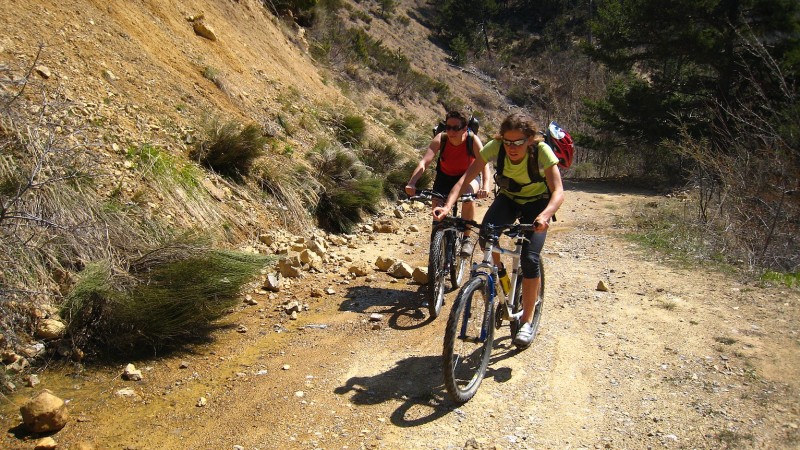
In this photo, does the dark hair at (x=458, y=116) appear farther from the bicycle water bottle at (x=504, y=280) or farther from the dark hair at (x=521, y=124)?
the bicycle water bottle at (x=504, y=280)

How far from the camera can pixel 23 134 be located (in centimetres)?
547

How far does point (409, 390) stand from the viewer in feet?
14.1

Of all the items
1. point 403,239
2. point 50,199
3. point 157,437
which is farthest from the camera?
point 403,239

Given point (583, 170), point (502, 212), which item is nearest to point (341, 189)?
point (502, 212)

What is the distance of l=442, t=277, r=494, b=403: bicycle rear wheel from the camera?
12.7ft

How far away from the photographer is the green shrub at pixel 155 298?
4504 millimetres

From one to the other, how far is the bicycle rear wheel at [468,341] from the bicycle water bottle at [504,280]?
272mm

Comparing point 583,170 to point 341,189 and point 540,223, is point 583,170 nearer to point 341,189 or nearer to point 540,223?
point 341,189

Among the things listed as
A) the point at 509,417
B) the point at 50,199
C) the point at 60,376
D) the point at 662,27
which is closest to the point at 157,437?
the point at 60,376

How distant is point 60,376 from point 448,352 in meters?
2.58

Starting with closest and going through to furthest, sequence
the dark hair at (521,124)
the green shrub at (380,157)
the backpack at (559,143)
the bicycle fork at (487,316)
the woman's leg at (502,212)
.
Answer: the bicycle fork at (487,316), the dark hair at (521,124), the backpack at (559,143), the woman's leg at (502,212), the green shrub at (380,157)

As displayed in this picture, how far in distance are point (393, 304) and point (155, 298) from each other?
2271mm

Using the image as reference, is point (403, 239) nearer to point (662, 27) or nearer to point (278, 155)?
point (278, 155)

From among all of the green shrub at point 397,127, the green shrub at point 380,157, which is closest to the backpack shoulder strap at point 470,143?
the green shrub at point 380,157
